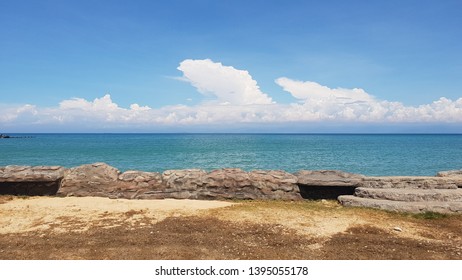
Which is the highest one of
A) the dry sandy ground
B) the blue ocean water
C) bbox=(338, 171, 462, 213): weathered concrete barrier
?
bbox=(338, 171, 462, 213): weathered concrete barrier

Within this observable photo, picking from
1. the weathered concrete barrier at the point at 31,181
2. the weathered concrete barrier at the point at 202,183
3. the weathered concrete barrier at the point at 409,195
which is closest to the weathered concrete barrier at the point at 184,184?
the weathered concrete barrier at the point at 202,183

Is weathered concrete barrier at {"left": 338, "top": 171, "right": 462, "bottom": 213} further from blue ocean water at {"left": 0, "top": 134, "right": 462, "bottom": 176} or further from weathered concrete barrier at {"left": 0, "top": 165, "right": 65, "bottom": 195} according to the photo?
blue ocean water at {"left": 0, "top": 134, "right": 462, "bottom": 176}

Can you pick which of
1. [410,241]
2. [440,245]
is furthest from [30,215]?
[440,245]

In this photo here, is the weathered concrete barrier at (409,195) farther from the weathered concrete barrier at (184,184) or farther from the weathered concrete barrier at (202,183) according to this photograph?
→ the weathered concrete barrier at (184,184)

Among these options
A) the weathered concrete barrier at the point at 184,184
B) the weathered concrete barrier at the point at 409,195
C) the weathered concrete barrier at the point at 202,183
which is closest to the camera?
the weathered concrete barrier at the point at 409,195

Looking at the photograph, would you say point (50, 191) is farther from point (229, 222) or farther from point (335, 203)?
point (335, 203)

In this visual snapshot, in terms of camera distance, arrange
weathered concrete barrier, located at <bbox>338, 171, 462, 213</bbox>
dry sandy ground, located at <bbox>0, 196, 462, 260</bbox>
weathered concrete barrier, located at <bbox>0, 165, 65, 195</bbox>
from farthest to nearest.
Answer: weathered concrete barrier, located at <bbox>0, 165, 65, 195</bbox>
weathered concrete barrier, located at <bbox>338, 171, 462, 213</bbox>
dry sandy ground, located at <bbox>0, 196, 462, 260</bbox>

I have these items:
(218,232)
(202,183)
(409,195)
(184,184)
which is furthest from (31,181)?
(409,195)

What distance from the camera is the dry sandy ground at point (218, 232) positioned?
249 inches

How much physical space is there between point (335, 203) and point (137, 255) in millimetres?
7259

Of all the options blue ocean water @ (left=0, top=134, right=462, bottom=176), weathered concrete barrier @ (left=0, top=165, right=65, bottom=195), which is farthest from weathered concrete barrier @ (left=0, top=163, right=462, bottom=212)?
blue ocean water @ (left=0, top=134, right=462, bottom=176)

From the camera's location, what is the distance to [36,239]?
23.3 ft

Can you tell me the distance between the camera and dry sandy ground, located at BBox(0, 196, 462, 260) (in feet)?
20.7

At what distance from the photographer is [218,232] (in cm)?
752
